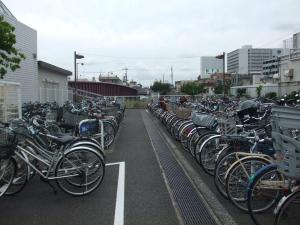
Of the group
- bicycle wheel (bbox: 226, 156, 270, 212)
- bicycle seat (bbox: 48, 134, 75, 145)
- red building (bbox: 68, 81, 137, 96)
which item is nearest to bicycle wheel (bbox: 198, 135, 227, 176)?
bicycle wheel (bbox: 226, 156, 270, 212)

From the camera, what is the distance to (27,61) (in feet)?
58.7

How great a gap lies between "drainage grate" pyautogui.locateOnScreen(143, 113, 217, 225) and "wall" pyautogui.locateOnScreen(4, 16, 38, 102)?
9.97 m

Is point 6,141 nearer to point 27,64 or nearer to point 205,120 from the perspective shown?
point 205,120

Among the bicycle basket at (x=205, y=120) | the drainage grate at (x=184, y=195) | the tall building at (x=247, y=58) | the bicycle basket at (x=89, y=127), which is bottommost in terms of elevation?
the drainage grate at (x=184, y=195)

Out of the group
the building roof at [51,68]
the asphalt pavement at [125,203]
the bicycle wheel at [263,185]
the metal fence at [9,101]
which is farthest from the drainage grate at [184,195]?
the building roof at [51,68]

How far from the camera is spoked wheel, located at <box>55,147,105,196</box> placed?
5.30 metres

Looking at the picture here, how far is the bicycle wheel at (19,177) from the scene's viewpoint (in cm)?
520

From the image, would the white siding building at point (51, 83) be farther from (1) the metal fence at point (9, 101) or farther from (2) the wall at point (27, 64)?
(1) the metal fence at point (9, 101)

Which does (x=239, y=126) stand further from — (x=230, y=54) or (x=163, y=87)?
(x=230, y=54)

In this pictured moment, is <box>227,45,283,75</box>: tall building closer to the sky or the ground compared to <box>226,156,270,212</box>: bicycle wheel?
closer to the sky

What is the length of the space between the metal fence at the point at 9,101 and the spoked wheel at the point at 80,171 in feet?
13.7

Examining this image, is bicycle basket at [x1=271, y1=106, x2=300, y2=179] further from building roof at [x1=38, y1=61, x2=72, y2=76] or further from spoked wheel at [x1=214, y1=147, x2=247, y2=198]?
building roof at [x1=38, y1=61, x2=72, y2=76]

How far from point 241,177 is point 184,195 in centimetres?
110

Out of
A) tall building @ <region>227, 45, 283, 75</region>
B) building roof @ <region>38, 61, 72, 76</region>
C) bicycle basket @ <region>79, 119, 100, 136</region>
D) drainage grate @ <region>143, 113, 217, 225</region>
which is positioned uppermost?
tall building @ <region>227, 45, 283, 75</region>
